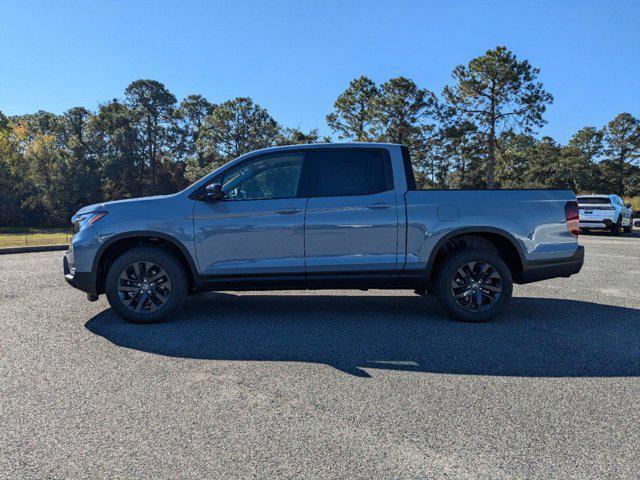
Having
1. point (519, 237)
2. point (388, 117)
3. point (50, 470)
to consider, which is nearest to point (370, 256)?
point (519, 237)

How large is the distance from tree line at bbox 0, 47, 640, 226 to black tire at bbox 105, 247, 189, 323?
116ft

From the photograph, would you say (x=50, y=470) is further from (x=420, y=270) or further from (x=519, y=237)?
(x=519, y=237)

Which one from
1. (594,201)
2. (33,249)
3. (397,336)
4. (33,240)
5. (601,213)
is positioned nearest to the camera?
(397,336)

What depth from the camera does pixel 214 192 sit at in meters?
5.19

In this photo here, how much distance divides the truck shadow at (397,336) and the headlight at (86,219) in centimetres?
106

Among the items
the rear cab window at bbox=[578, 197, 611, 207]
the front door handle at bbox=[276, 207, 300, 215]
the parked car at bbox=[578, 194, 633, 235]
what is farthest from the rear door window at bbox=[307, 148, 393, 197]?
the rear cab window at bbox=[578, 197, 611, 207]

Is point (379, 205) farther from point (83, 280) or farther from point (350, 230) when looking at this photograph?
point (83, 280)

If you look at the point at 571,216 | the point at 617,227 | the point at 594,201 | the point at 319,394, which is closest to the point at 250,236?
the point at 319,394

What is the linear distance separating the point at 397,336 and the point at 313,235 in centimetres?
137

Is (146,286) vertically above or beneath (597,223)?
above

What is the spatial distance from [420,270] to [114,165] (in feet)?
171

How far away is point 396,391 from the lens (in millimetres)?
3447

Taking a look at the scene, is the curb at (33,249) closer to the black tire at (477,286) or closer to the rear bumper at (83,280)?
the rear bumper at (83,280)

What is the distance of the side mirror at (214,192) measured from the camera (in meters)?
5.19
